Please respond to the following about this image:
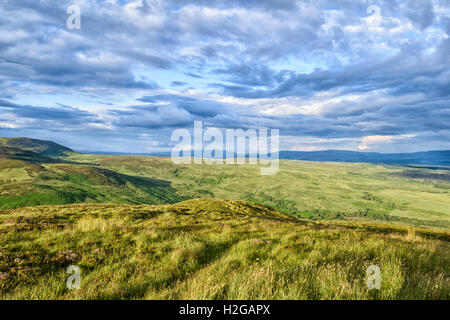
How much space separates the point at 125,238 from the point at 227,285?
20.6ft

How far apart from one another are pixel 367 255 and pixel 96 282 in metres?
8.59

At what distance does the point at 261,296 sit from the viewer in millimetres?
4527

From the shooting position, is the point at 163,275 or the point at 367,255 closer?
the point at 163,275

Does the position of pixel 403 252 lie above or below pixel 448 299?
below

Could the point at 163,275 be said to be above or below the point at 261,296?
below

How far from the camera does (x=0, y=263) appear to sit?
6.72 meters
